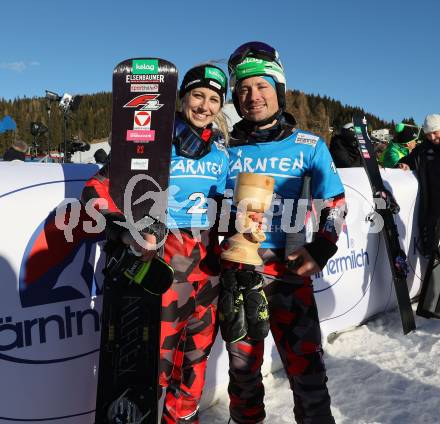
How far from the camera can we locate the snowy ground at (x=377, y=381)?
256 centimetres

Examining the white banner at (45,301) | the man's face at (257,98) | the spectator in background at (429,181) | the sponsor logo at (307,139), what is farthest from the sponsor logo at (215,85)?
the spectator in background at (429,181)

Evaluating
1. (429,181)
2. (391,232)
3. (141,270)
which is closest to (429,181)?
(429,181)

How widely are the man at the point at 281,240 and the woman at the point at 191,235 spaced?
118mm

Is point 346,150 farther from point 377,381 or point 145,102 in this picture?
point 145,102

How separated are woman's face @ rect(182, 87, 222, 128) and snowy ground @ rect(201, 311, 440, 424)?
1805mm

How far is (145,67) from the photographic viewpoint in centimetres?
211

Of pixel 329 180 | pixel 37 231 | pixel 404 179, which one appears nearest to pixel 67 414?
pixel 37 231

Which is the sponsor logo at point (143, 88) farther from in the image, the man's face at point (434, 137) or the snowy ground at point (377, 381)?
the man's face at point (434, 137)

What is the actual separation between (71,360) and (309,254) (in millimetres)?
1293

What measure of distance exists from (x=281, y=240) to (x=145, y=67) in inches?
44.0

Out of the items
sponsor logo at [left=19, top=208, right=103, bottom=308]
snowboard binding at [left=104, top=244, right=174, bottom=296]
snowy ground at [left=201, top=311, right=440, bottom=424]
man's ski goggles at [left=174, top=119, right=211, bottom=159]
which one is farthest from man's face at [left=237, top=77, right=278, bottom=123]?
snowy ground at [left=201, top=311, right=440, bottom=424]

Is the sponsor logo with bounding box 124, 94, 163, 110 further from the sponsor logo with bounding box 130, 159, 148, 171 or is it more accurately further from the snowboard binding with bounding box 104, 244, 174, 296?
the snowboard binding with bounding box 104, 244, 174, 296

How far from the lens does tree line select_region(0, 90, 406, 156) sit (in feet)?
115

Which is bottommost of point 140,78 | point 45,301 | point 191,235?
point 45,301
